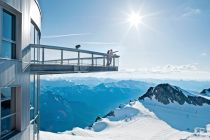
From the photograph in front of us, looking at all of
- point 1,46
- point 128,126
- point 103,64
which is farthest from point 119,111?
point 1,46

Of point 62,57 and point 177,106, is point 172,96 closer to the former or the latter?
point 177,106

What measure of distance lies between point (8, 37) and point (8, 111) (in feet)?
8.09

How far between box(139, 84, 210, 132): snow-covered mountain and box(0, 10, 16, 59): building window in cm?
11657

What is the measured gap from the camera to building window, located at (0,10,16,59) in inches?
383

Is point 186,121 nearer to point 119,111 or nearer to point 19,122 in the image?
point 119,111

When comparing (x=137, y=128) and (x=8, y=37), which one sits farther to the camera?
(x=137, y=128)

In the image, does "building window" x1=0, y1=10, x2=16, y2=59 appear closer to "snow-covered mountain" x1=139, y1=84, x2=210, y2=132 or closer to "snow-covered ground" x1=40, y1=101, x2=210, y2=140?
"snow-covered ground" x1=40, y1=101, x2=210, y2=140

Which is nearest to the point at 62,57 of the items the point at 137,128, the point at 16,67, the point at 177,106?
the point at 16,67

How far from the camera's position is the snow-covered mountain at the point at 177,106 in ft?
432

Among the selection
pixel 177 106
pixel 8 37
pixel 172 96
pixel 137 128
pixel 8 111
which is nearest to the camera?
pixel 8 37

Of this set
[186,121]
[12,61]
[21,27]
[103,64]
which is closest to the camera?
[12,61]

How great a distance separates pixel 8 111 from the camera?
1043cm

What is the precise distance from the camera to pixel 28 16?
1222 cm

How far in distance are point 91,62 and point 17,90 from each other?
5695 mm
